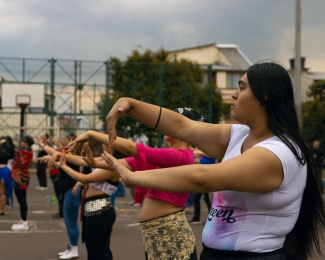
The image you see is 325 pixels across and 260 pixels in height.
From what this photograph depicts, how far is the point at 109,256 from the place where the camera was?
20.2 ft

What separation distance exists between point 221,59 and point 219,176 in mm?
59437

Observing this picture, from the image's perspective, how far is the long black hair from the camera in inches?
95.8

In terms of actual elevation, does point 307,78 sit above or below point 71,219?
above

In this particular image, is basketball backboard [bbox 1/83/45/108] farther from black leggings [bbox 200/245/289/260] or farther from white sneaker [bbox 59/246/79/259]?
black leggings [bbox 200/245/289/260]

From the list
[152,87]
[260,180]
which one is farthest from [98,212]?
[152,87]

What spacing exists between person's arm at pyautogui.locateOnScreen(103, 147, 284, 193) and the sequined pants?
207cm

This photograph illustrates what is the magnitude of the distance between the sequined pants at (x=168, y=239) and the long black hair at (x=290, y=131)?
5.72 ft

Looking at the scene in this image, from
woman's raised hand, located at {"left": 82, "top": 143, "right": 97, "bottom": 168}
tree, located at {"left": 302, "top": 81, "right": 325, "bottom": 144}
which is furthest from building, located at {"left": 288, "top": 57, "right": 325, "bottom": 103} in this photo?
woman's raised hand, located at {"left": 82, "top": 143, "right": 97, "bottom": 168}

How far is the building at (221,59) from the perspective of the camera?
57.6 m

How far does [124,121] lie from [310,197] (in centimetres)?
2380

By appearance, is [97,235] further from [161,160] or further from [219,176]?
[219,176]

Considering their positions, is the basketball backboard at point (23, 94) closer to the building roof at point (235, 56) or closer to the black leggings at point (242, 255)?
the black leggings at point (242, 255)

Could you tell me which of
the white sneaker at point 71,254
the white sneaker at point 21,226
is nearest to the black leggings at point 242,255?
the white sneaker at point 71,254

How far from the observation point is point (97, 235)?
6.08 m
